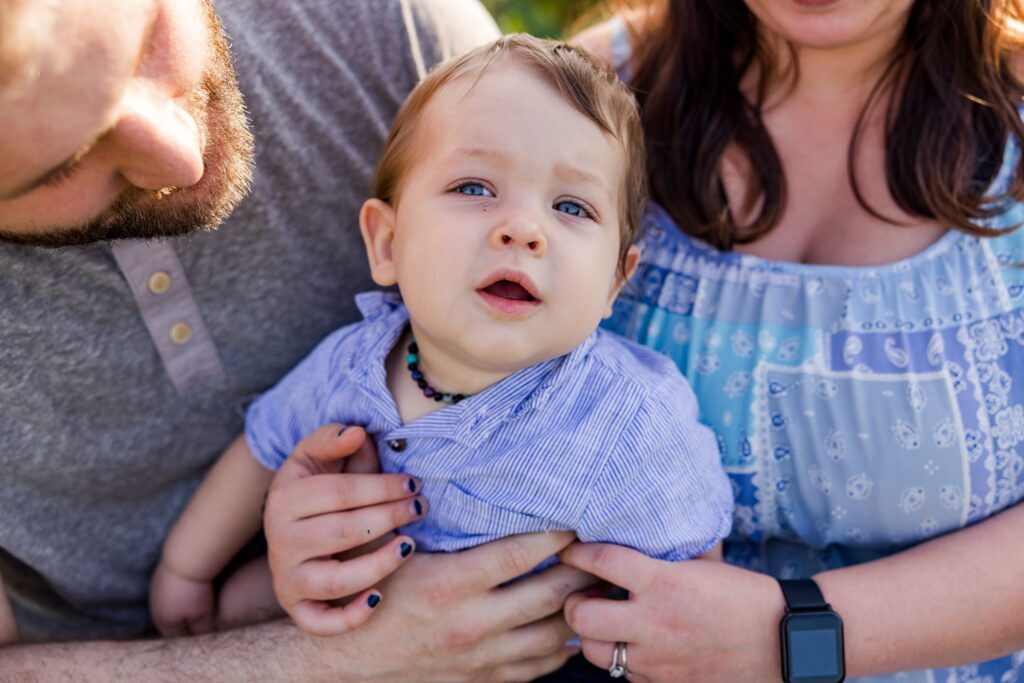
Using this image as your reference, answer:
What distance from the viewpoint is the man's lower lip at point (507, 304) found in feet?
5.17

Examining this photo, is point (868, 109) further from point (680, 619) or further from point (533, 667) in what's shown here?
point (533, 667)

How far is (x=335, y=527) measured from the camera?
1.80 m

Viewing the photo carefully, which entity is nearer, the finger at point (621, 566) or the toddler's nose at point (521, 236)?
the toddler's nose at point (521, 236)

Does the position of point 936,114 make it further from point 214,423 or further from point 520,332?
point 214,423

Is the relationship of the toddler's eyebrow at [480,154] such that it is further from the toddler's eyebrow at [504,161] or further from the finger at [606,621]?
the finger at [606,621]

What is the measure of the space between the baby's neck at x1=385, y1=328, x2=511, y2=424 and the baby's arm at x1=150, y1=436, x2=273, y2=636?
1.35ft

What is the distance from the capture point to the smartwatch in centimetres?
177

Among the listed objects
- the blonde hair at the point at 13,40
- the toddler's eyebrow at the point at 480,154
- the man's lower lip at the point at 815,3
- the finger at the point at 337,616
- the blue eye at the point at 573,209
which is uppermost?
the blonde hair at the point at 13,40

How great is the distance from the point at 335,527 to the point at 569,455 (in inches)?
17.7

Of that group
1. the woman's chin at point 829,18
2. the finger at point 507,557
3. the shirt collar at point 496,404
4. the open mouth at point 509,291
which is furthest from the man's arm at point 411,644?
the woman's chin at point 829,18

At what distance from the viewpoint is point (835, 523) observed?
6.32 feet

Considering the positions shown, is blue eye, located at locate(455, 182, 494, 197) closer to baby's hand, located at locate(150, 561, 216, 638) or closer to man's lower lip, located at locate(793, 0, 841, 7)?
man's lower lip, located at locate(793, 0, 841, 7)

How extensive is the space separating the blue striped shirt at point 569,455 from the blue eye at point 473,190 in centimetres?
32

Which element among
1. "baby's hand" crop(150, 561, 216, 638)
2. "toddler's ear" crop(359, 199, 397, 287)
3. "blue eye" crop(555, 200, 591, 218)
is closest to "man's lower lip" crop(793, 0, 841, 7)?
"blue eye" crop(555, 200, 591, 218)
